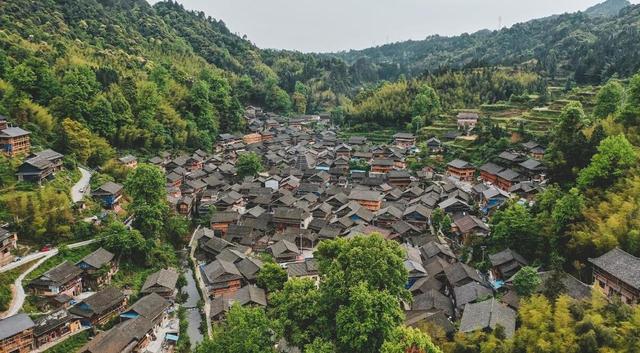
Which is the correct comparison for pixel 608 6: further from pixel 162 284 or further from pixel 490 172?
pixel 162 284

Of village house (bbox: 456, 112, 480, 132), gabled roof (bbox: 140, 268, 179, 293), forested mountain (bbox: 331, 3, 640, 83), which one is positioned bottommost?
gabled roof (bbox: 140, 268, 179, 293)

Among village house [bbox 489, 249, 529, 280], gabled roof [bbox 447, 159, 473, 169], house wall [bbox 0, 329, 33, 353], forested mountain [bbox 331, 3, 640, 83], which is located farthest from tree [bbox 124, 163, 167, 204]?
forested mountain [bbox 331, 3, 640, 83]

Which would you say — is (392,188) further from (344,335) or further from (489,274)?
(344,335)

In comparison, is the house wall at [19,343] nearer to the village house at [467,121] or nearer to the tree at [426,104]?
the village house at [467,121]

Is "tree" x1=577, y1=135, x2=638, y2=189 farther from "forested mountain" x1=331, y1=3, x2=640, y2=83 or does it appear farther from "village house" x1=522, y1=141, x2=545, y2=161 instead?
"forested mountain" x1=331, y1=3, x2=640, y2=83

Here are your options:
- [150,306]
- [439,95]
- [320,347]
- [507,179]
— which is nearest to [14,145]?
[150,306]

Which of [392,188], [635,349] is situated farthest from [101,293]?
[392,188]
